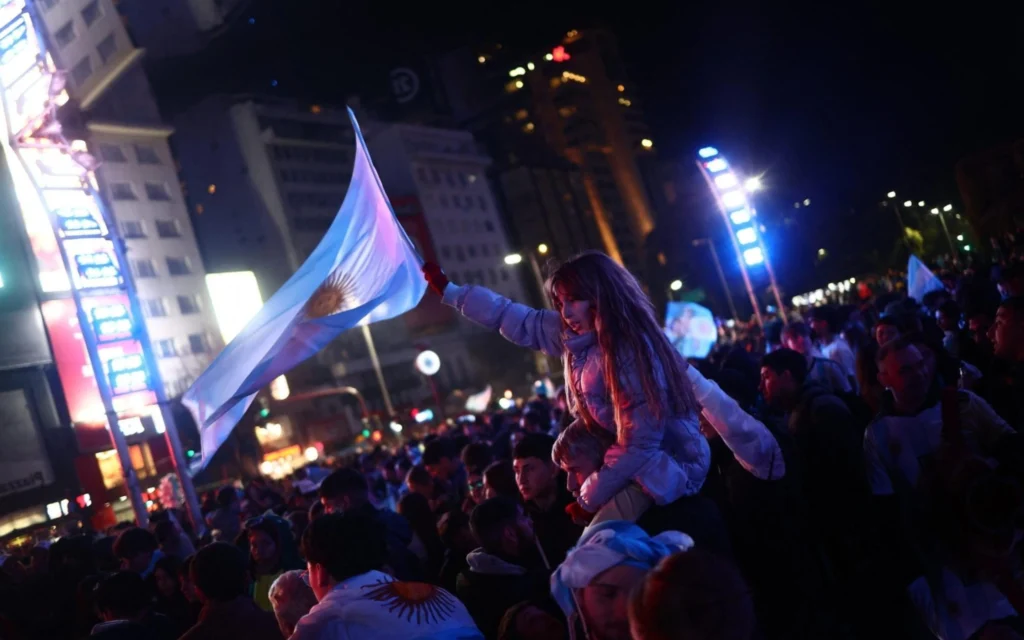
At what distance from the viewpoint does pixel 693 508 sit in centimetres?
371

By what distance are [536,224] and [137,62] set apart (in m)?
46.4

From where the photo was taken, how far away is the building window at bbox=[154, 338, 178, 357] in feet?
178

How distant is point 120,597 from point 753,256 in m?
23.4

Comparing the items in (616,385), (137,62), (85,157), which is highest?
(137,62)

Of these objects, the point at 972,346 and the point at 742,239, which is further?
the point at 742,239

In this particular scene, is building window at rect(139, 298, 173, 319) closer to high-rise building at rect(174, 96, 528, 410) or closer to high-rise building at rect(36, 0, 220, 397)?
high-rise building at rect(36, 0, 220, 397)

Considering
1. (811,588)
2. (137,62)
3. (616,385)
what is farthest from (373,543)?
(137,62)

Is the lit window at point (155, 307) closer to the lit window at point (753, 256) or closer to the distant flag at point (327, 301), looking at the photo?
the lit window at point (753, 256)

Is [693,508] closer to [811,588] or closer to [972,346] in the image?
[811,588]

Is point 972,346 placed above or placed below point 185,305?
below

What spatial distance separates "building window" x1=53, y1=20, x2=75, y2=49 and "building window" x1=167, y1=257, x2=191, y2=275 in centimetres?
1812

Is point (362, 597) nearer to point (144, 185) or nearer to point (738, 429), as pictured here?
point (738, 429)

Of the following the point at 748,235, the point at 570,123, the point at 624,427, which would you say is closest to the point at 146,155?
the point at 748,235

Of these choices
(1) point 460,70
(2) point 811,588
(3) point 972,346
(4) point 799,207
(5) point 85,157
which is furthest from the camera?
(1) point 460,70
